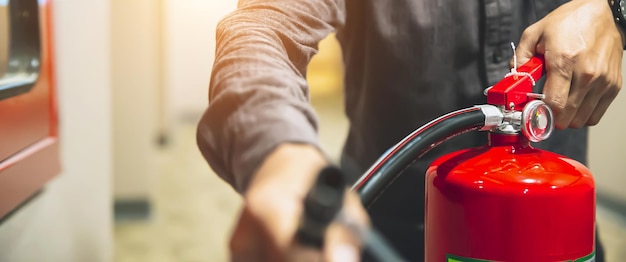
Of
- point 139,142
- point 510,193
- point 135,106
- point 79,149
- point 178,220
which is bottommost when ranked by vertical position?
point 178,220

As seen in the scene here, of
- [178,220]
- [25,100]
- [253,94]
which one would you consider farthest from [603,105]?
[178,220]

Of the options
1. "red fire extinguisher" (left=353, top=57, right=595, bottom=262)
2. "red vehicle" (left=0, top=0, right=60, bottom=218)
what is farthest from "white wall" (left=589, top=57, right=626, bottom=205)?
"red vehicle" (left=0, top=0, right=60, bottom=218)

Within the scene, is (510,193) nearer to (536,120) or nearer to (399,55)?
(536,120)

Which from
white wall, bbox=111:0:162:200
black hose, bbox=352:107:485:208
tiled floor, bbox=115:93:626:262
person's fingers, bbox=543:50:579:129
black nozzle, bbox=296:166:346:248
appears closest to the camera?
black nozzle, bbox=296:166:346:248

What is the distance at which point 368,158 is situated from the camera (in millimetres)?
539

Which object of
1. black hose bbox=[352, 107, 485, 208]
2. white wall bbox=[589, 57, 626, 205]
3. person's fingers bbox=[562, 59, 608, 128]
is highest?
person's fingers bbox=[562, 59, 608, 128]

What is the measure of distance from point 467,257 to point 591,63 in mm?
155

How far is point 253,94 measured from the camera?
0.25 metres

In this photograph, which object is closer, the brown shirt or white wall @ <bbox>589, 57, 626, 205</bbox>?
the brown shirt

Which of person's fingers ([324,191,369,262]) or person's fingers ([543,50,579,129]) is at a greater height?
person's fingers ([543,50,579,129])

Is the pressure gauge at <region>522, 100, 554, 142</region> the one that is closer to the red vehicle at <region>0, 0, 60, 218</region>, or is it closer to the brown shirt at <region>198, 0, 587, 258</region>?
the brown shirt at <region>198, 0, 587, 258</region>

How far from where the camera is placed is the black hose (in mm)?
298

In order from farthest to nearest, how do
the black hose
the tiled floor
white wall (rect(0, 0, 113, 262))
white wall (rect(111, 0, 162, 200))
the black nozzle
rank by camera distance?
white wall (rect(111, 0, 162, 200)) → the tiled floor → white wall (rect(0, 0, 113, 262)) → the black hose → the black nozzle

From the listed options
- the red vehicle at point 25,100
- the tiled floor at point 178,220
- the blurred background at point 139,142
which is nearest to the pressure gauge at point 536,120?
the blurred background at point 139,142
